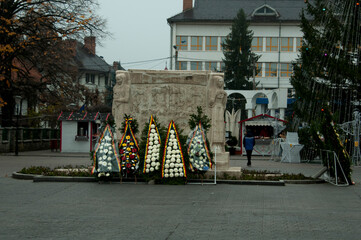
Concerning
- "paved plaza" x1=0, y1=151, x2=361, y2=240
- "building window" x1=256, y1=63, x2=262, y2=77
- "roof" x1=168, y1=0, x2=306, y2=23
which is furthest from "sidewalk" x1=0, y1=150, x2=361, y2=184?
"roof" x1=168, y1=0, x2=306, y2=23

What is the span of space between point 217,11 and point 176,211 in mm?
73441

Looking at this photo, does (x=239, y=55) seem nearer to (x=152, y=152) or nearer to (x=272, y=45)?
(x=272, y=45)

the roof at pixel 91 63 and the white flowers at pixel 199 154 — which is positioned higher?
the roof at pixel 91 63

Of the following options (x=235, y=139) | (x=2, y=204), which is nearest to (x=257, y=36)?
(x=235, y=139)

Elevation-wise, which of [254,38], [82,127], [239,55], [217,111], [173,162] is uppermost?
[254,38]

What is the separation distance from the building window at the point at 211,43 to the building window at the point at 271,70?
7806mm

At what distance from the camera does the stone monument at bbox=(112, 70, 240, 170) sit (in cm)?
1923

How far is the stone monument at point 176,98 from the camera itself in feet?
63.1

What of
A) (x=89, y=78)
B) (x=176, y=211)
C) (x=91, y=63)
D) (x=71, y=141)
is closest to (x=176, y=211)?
(x=176, y=211)

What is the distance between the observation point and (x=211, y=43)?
268ft

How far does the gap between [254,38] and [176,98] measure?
64.9 meters

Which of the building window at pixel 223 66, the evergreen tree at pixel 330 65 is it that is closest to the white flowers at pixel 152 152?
the evergreen tree at pixel 330 65

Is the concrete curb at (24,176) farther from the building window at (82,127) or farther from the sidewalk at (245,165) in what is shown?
the building window at (82,127)

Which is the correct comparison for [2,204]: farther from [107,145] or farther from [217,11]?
[217,11]
